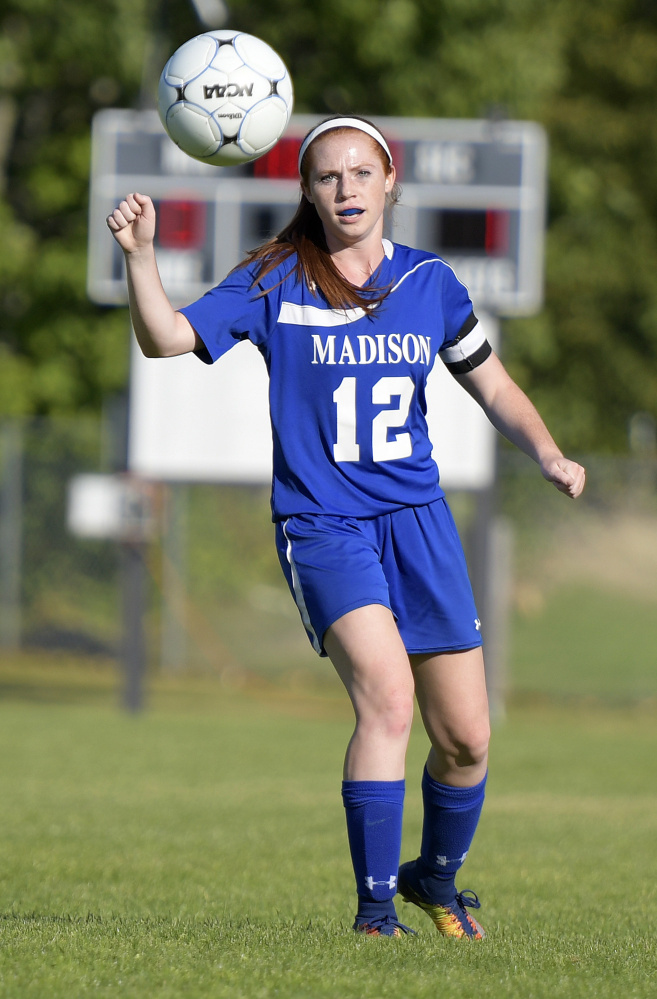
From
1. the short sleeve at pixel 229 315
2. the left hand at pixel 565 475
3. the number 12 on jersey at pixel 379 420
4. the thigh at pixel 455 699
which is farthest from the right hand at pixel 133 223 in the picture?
the thigh at pixel 455 699

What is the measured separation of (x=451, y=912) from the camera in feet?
13.4

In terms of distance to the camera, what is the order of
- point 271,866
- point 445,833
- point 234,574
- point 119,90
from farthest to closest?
point 119,90
point 234,574
point 271,866
point 445,833

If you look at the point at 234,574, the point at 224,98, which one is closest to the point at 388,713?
the point at 224,98

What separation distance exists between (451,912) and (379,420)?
4.83ft

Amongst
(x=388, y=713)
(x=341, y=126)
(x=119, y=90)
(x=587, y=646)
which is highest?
(x=119, y=90)

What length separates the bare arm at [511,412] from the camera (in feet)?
13.1

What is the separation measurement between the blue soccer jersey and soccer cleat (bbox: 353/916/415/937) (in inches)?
42.9

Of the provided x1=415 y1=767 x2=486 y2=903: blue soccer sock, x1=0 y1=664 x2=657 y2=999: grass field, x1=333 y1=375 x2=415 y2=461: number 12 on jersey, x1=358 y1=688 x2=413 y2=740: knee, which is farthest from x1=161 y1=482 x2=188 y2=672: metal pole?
x1=358 y1=688 x2=413 y2=740: knee

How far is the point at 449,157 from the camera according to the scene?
12.2 m

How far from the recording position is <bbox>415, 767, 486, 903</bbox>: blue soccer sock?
4062mm

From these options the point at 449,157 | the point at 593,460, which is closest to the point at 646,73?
the point at 593,460

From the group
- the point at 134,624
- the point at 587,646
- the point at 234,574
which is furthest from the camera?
the point at 234,574

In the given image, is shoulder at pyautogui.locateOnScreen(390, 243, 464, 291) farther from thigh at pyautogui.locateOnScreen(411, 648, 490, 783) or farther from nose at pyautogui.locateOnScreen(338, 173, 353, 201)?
thigh at pyautogui.locateOnScreen(411, 648, 490, 783)

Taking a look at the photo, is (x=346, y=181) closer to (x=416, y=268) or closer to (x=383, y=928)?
(x=416, y=268)
